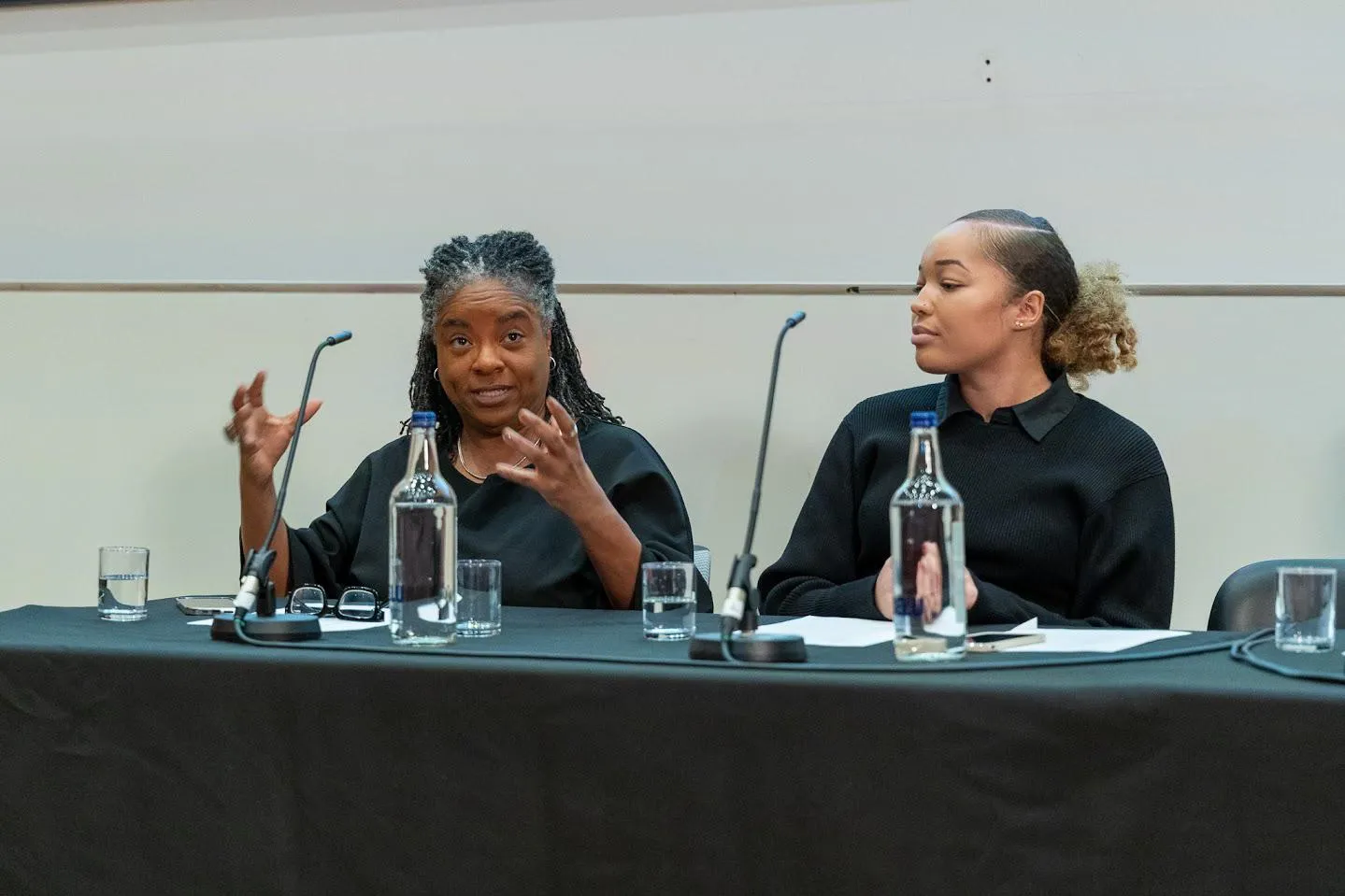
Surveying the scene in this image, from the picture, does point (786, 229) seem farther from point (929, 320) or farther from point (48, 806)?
point (48, 806)

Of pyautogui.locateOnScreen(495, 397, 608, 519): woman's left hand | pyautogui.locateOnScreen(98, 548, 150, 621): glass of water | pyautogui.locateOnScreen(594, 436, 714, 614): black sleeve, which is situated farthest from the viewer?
pyautogui.locateOnScreen(594, 436, 714, 614): black sleeve

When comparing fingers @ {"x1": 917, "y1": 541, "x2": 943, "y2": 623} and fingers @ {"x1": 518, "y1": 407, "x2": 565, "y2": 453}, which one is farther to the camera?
fingers @ {"x1": 518, "y1": 407, "x2": 565, "y2": 453}

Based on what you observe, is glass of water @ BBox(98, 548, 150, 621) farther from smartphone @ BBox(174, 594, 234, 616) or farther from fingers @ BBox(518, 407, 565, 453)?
fingers @ BBox(518, 407, 565, 453)

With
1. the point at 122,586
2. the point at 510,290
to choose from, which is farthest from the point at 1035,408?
the point at 122,586

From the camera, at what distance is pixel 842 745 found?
4.00 feet

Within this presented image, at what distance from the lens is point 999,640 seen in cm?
148

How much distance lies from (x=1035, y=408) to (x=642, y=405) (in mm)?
944

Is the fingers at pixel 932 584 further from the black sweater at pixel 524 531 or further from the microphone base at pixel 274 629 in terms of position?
the black sweater at pixel 524 531

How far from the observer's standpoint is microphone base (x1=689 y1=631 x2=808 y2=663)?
132 centimetres

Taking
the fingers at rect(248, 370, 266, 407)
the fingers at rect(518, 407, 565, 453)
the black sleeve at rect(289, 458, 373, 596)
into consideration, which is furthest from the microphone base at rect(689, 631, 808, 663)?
the black sleeve at rect(289, 458, 373, 596)

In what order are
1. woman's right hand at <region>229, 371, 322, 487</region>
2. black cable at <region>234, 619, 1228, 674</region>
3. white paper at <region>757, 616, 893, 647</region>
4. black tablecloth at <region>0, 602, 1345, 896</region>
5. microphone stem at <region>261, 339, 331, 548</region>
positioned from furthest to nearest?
woman's right hand at <region>229, 371, 322, 487</region>, microphone stem at <region>261, 339, 331, 548</region>, white paper at <region>757, 616, 893, 647</region>, black cable at <region>234, 619, 1228, 674</region>, black tablecloth at <region>0, 602, 1345, 896</region>

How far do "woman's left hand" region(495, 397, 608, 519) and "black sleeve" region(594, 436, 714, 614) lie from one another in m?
0.22

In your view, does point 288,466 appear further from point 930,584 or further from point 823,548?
point 823,548

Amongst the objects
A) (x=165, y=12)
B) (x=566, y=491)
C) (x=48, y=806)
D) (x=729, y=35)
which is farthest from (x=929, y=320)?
(x=165, y=12)
